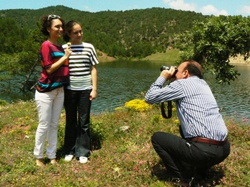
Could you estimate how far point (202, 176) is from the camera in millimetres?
4008

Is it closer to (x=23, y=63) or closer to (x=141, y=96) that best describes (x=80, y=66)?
(x=141, y=96)

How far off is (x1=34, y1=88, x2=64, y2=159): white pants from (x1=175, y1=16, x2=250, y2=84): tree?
9872 mm

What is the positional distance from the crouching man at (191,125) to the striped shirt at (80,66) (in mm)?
1550

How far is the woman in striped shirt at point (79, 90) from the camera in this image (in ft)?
14.9

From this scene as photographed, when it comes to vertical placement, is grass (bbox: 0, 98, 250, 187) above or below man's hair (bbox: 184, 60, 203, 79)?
below

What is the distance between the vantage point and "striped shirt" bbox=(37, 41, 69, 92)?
421 centimetres

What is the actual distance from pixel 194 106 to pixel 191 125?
0.86 ft

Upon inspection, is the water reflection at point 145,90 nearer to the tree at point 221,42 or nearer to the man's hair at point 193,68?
the tree at point 221,42

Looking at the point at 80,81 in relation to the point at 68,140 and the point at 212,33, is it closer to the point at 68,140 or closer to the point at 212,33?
the point at 68,140

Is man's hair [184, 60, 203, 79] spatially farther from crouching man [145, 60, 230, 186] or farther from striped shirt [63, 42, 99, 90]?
striped shirt [63, 42, 99, 90]

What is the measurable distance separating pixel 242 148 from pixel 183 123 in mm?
2421

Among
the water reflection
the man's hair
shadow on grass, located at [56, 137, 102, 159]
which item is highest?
the man's hair

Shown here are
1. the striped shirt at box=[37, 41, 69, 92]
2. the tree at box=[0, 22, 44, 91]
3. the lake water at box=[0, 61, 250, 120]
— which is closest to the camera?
the striped shirt at box=[37, 41, 69, 92]

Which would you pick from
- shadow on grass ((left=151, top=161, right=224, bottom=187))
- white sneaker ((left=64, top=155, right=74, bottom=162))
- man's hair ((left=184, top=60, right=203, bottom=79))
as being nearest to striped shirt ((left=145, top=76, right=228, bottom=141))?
man's hair ((left=184, top=60, right=203, bottom=79))
